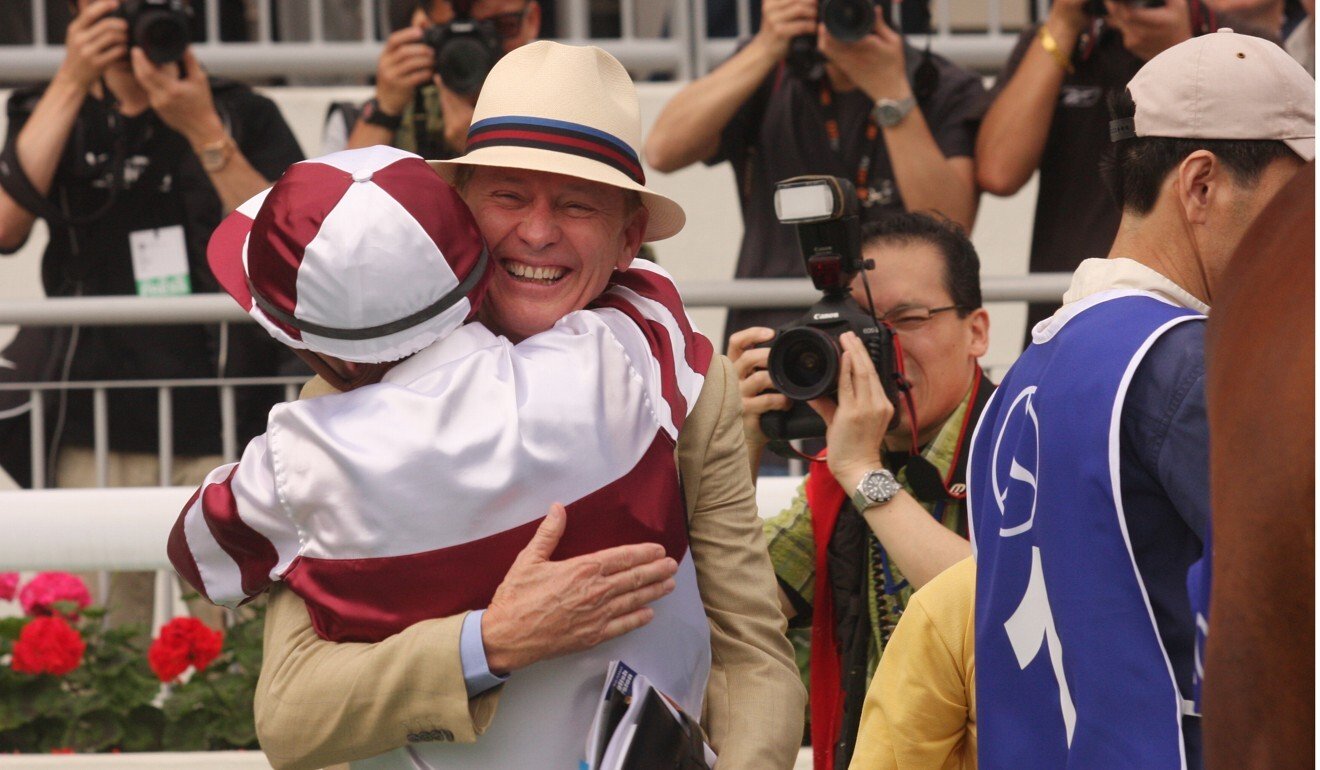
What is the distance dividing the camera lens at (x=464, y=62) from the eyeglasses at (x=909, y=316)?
5.65ft

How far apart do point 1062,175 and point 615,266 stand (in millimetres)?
2300

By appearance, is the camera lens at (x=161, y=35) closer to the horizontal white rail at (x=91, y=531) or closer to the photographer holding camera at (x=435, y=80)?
the photographer holding camera at (x=435, y=80)

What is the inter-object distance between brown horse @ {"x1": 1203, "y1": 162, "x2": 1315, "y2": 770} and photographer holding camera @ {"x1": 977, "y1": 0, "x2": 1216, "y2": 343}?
8.86 ft

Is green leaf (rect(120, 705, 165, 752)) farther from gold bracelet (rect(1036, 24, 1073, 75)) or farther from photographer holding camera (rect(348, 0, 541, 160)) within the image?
gold bracelet (rect(1036, 24, 1073, 75))

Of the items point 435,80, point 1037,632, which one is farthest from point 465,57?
point 1037,632

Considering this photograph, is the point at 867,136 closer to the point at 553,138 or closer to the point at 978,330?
the point at 978,330

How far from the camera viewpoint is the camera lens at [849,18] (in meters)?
4.19

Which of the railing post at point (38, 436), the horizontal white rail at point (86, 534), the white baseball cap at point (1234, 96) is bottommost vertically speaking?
the railing post at point (38, 436)

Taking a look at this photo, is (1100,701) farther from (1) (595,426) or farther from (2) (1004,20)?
(2) (1004,20)

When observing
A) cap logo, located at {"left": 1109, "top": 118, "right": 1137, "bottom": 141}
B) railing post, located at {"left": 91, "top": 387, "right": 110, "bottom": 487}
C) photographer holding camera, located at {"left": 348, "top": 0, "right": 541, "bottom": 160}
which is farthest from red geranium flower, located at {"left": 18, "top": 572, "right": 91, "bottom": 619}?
cap logo, located at {"left": 1109, "top": 118, "right": 1137, "bottom": 141}

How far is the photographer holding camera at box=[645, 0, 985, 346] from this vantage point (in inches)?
166

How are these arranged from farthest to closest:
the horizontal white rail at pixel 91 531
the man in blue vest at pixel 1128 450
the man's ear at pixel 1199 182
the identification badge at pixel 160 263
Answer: the identification badge at pixel 160 263 < the horizontal white rail at pixel 91 531 < the man's ear at pixel 1199 182 < the man in blue vest at pixel 1128 450

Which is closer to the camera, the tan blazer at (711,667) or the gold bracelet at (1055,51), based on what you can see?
the tan blazer at (711,667)

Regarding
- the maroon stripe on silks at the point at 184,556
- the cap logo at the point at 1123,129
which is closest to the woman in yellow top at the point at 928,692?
the cap logo at the point at 1123,129
